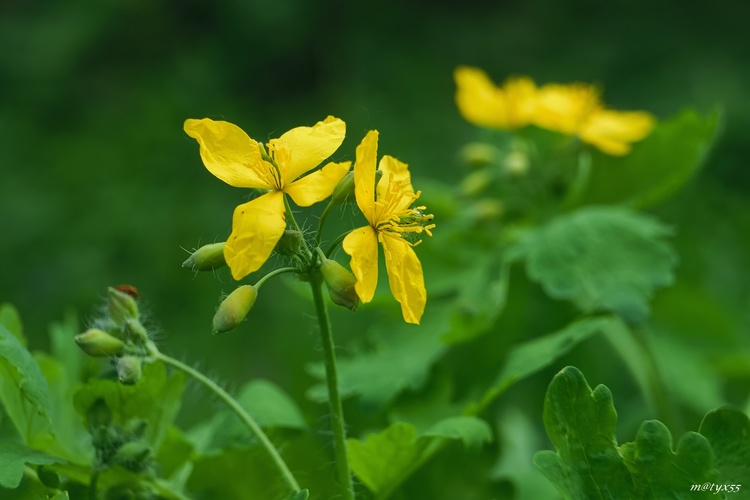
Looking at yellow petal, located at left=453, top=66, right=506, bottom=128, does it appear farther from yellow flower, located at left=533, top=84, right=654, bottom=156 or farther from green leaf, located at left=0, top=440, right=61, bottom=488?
green leaf, located at left=0, top=440, right=61, bottom=488

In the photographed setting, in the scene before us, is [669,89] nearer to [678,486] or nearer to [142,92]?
[142,92]

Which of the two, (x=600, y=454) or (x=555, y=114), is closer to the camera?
(x=600, y=454)

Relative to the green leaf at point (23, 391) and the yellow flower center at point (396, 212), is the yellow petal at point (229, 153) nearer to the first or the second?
the yellow flower center at point (396, 212)

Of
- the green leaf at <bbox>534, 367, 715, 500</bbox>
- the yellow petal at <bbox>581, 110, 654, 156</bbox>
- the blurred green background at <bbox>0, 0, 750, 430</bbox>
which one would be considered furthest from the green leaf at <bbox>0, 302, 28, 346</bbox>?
the blurred green background at <bbox>0, 0, 750, 430</bbox>

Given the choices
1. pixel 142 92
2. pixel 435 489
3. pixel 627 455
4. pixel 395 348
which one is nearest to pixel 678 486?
pixel 627 455

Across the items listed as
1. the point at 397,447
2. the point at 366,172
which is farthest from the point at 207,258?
the point at 397,447

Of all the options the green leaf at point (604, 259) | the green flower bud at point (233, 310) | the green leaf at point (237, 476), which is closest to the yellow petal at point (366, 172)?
the green flower bud at point (233, 310)

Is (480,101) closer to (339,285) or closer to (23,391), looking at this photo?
(339,285)
